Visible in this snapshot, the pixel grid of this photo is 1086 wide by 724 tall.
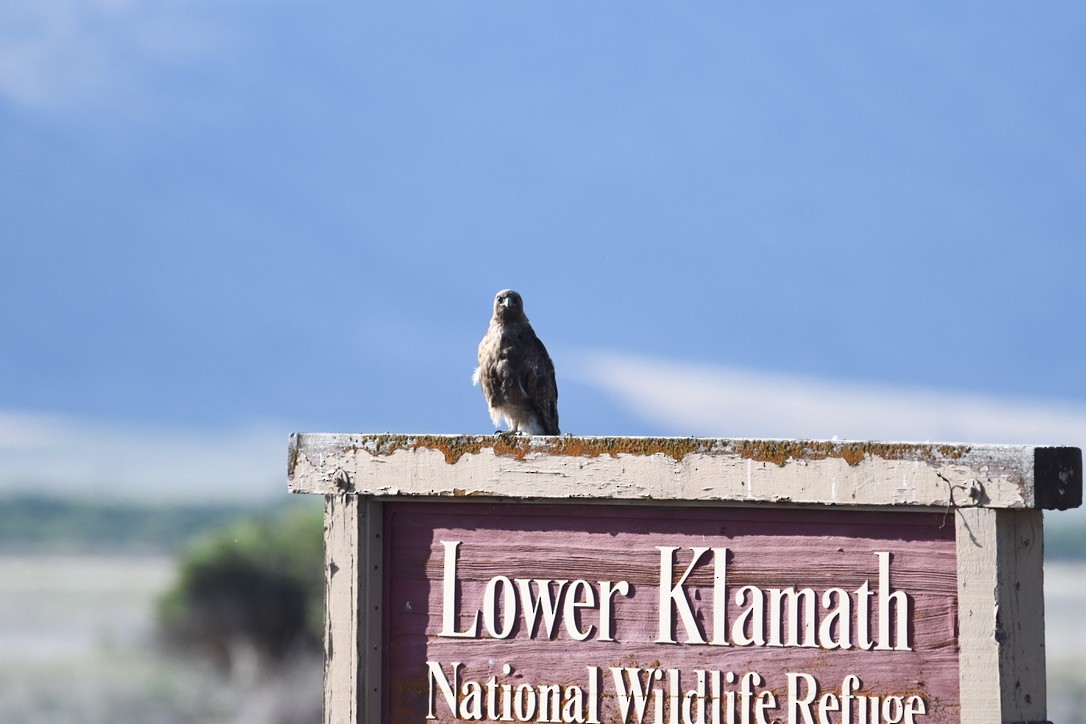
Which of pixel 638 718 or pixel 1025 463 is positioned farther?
pixel 638 718

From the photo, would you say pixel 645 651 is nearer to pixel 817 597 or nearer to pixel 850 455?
pixel 817 597

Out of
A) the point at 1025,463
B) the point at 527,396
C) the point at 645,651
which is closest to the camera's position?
the point at 1025,463

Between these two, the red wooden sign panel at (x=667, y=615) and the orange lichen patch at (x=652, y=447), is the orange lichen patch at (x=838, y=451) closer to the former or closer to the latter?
the orange lichen patch at (x=652, y=447)

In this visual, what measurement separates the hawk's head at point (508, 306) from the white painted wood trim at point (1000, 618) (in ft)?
9.93

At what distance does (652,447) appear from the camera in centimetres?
342

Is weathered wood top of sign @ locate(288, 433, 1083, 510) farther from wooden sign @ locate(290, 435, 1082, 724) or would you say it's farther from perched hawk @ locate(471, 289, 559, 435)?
perched hawk @ locate(471, 289, 559, 435)

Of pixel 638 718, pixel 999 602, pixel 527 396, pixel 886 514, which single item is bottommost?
pixel 638 718

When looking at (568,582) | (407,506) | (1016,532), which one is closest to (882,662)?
(1016,532)

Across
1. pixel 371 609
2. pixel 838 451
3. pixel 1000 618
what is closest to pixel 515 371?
pixel 371 609

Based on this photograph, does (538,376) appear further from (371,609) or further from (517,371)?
(371,609)

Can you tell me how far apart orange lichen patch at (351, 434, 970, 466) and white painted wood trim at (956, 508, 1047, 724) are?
191 mm

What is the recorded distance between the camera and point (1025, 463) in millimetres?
3150

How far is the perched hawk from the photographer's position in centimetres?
601

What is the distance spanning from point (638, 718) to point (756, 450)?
71 centimetres
